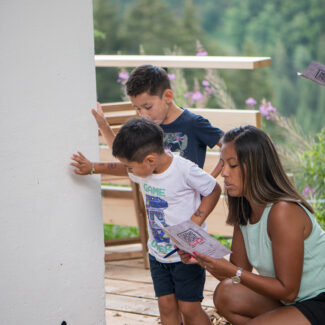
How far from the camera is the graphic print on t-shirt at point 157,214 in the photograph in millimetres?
2340

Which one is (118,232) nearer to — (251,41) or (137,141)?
(137,141)

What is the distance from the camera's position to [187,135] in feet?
8.42

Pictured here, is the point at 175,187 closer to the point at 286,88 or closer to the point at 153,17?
the point at 286,88

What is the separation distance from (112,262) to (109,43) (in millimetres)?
17156

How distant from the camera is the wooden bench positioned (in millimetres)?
3686

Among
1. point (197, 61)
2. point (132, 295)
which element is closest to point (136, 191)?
point (132, 295)

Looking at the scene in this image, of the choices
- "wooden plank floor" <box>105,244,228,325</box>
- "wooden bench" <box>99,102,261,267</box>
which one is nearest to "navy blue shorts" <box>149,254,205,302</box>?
"wooden plank floor" <box>105,244,228,325</box>

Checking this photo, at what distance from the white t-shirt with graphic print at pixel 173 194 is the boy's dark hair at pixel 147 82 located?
0.36 meters

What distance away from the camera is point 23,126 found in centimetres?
210

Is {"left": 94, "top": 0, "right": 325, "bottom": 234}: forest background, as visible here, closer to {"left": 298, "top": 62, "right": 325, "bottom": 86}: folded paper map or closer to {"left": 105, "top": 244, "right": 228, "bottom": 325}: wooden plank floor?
{"left": 105, "top": 244, "right": 228, "bottom": 325}: wooden plank floor

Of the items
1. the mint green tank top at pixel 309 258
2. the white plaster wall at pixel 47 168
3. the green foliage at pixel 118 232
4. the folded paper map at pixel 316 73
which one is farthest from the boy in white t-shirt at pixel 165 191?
the green foliage at pixel 118 232

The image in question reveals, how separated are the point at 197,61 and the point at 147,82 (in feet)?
3.82

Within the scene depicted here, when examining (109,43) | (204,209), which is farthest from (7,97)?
(109,43)

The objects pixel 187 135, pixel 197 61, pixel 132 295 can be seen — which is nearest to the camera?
pixel 187 135
